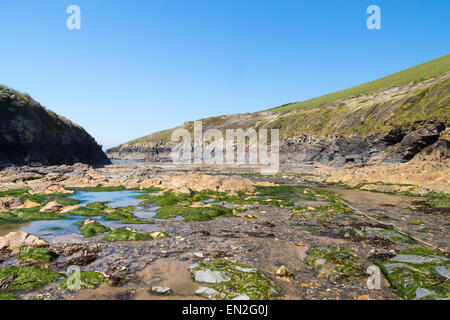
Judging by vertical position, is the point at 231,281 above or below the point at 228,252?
above

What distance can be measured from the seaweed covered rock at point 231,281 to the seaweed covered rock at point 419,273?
3.76 metres

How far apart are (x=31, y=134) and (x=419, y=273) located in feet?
201

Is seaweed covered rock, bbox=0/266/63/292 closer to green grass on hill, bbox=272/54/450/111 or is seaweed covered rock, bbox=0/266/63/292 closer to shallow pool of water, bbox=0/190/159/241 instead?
shallow pool of water, bbox=0/190/159/241

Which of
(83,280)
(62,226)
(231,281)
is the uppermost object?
(83,280)

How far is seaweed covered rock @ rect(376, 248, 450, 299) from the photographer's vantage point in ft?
21.5

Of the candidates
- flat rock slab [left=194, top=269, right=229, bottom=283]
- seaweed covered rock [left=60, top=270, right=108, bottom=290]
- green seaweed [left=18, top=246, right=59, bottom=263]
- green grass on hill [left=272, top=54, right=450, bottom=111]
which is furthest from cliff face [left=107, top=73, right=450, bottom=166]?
green seaweed [left=18, top=246, right=59, bottom=263]

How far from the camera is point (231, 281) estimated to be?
7.05m

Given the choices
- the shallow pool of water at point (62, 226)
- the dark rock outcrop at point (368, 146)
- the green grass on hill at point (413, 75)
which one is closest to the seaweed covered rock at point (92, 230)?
the shallow pool of water at point (62, 226)

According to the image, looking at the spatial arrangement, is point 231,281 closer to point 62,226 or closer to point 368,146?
point 62,226

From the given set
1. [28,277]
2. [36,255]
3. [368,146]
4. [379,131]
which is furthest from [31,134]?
[379,131]

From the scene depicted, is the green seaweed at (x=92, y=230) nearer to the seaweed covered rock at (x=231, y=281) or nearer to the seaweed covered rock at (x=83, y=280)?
the seaweed covered rock at (x=83, y=280)
